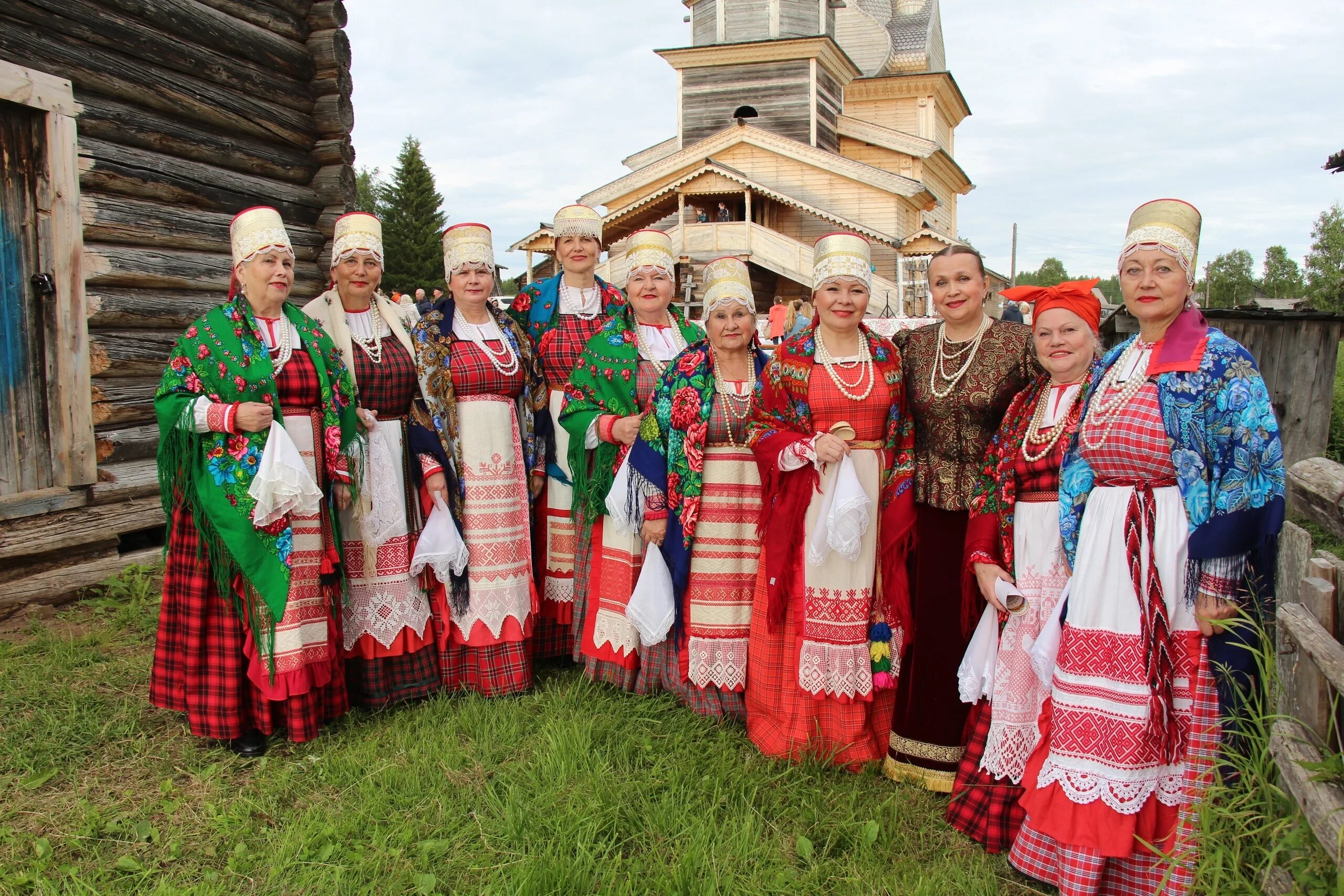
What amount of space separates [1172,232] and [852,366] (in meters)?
1.17

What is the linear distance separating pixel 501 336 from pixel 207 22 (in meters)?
3.78

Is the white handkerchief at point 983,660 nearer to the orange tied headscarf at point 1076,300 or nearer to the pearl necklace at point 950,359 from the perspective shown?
the pearl necklace at point 950,359

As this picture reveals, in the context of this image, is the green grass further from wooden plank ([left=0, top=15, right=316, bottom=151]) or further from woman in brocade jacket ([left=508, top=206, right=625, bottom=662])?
wooden plank ([left=0, top=15, right=316, bottom=151])

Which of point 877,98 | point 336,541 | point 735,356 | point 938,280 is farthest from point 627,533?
point 877,98

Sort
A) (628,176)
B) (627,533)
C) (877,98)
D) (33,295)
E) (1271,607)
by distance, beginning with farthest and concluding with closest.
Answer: (877,98), (628,176), (33,295), (627,533), (1271,607)

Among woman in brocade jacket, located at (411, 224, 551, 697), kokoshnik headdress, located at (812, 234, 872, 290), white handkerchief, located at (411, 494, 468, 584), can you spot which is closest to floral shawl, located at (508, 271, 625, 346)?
woman in brocade jacket, located at (411, 224, 551, 697)

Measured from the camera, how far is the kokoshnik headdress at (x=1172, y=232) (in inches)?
102

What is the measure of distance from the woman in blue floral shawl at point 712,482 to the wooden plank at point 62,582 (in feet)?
12.5

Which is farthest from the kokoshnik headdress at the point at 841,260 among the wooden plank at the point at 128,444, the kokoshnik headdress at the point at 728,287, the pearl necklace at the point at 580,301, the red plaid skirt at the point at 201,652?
the wooden plank at the point at 128,444

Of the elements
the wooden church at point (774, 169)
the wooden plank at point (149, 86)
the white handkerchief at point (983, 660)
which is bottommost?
the white handkerchief at point (983, 660)

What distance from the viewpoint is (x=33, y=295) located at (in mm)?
5156

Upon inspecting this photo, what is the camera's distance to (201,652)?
3.67m

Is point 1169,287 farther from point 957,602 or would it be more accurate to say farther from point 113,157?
point 113,157

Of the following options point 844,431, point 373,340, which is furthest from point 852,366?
point 373,340
